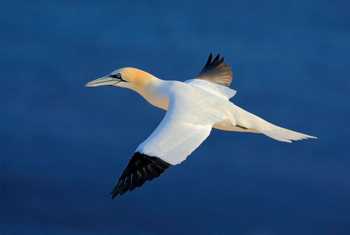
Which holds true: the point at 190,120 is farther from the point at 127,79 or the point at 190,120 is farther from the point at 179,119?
the point at 127,79

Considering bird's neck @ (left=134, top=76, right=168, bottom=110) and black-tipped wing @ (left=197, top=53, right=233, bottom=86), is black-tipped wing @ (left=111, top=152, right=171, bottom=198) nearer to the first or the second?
bird's neck @ (left=134, top=76, right=168, bottom=110)

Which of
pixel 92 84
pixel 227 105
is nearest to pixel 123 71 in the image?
pixel 92 84

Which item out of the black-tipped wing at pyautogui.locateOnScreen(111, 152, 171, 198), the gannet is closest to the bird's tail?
the gannet

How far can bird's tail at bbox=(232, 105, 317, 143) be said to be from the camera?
18578 millimetres

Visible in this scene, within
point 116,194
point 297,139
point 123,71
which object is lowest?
→ point 116,194

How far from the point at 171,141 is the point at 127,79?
157 inches

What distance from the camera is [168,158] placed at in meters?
16.1

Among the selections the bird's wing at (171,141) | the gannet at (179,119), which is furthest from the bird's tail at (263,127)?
the bird's wing at (171,141)

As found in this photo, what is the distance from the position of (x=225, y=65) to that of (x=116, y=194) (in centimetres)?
787

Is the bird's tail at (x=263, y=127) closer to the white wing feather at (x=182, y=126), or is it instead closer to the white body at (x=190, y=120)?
the white body at (x=190, y=120)

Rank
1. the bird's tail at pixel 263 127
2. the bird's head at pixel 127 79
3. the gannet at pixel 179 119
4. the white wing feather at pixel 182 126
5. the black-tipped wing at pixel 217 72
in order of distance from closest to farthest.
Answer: the gannet at pixel 179 119 → the white wing feather at pixel 182 126 → the bird's tail at pixel 263 127 → the bird's head at pixel 127 79 → the black-tipped wing at pixel 217 72

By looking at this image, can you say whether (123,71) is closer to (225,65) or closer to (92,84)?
(92,84)

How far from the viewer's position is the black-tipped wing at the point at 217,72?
22.3 metres

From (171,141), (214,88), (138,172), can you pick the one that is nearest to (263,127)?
(214,88)
